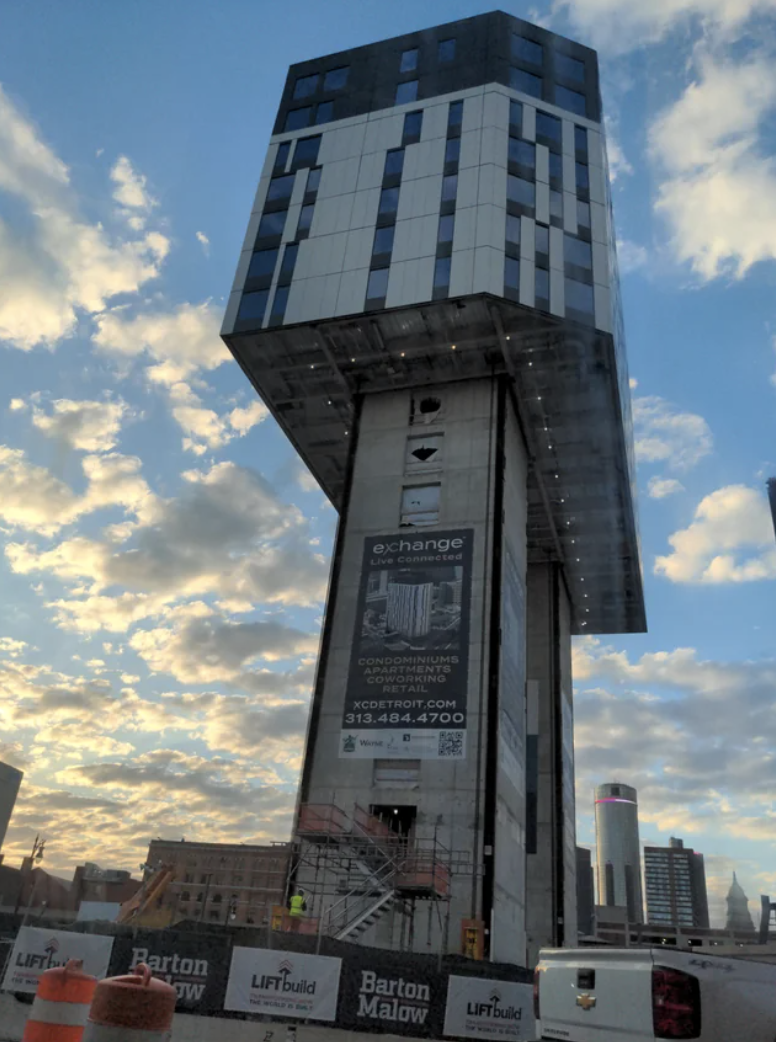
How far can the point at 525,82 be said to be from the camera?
5672 centimetres

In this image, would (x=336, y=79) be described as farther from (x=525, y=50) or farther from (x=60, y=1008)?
(x=60, y=1008)

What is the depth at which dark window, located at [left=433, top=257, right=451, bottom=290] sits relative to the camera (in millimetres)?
47750

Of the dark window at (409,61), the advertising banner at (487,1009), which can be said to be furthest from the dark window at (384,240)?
the advertising banner at (487,1009)

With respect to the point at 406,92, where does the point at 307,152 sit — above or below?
below

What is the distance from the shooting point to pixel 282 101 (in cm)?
6281

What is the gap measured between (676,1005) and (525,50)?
65.1m

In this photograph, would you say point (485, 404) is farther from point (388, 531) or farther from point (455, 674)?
point (455, 674)

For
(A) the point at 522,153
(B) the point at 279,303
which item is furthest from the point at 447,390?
(A) the point at 522,153

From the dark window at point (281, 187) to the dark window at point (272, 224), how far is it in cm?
140

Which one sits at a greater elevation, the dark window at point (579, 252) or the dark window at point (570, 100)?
the dark window at point (570, 100)

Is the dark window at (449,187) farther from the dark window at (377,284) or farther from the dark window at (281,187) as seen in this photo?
the dark window at (281,187)

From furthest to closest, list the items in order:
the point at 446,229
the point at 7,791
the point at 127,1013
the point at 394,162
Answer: the point at 7,791 → the point at 394,162 → the point at 446,229 → the point at 127,1013

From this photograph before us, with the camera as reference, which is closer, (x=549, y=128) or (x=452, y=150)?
(x=452, y=150)

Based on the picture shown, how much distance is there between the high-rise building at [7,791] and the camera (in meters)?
111
